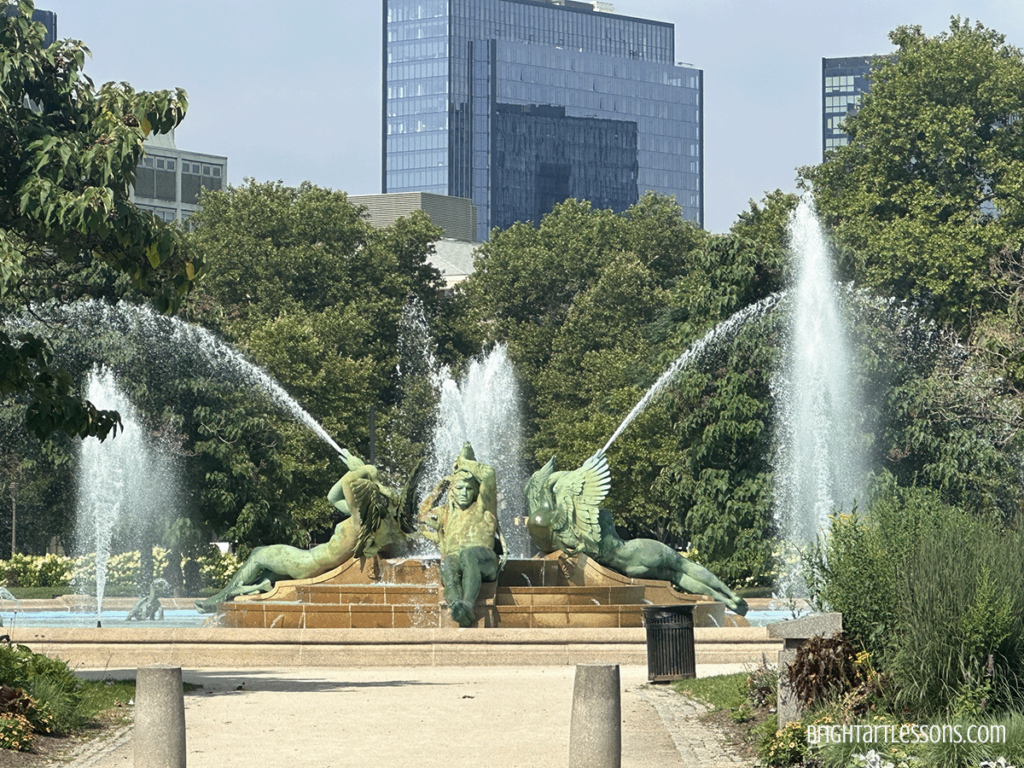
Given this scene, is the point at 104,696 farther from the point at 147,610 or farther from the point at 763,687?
the point at 147,610

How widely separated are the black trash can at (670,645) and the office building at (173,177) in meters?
120

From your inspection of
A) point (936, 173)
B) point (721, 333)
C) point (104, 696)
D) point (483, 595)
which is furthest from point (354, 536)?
point (936, 173)

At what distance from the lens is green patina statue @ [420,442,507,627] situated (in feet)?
75.6

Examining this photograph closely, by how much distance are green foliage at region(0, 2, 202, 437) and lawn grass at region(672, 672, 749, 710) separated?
643 centimetres

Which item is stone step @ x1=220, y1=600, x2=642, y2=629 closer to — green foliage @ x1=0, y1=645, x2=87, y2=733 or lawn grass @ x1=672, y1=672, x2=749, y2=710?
lawn grass @ x1=672, y1=672, x2=749, y2=710

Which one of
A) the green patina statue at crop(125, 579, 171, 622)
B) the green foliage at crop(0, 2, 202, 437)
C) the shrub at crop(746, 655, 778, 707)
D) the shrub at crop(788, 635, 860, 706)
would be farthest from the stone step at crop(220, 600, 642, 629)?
the shrub at crop(788, 635, 860, 706)

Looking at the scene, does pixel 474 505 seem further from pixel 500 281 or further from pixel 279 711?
pixel 500 281

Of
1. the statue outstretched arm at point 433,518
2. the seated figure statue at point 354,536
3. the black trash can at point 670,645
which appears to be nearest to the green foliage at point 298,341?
the seated figure statue at point 354,536

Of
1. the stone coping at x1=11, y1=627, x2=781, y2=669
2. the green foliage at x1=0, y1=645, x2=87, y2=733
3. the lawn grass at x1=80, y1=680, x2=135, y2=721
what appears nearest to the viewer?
the green foliage at x1=0, y1=645, x2=87, y2=733

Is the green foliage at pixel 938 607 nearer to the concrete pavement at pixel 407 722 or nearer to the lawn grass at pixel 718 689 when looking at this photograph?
the concrete pavement at pixel 407 722

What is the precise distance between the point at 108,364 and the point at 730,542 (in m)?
17.6

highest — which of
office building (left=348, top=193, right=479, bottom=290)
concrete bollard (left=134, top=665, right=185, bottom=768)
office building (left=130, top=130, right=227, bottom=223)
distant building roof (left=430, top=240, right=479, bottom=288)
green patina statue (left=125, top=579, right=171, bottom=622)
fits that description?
office building (left=130, top=130, right=227, bottom=223)

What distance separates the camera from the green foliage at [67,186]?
1587 cm

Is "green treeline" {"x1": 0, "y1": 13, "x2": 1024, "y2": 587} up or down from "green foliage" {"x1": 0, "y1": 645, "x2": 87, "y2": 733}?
up
